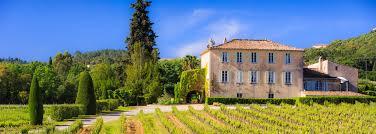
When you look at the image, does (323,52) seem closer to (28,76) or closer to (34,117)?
(28,76)

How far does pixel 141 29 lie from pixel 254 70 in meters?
14.9

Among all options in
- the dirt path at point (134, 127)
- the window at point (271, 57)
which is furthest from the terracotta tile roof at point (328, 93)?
the dirt path at point (134, 127)

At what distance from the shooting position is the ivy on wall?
48406mm

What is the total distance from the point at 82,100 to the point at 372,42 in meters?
71.6

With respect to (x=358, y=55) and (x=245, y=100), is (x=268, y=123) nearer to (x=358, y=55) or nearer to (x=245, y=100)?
(x=245, y=100)

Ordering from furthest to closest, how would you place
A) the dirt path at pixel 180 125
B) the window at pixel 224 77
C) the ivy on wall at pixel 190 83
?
the ivy on wall at pixel 190 83 → the window at pixel 224 77 → the dirt path at pixel 180 125

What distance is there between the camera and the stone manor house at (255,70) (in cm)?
4738

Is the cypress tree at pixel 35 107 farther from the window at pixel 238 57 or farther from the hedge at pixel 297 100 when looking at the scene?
the window at pixel 238 57

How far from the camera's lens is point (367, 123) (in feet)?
79.3

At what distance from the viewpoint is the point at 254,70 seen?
4766 centimetres

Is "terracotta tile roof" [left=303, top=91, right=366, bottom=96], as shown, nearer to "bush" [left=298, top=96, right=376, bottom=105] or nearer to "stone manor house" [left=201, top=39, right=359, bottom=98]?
"stone manor house" [left=201, top=39, right=359, bottom=98]

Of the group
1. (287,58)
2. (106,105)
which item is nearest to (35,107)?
(106,105)

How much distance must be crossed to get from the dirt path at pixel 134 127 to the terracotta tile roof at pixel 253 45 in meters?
19.6

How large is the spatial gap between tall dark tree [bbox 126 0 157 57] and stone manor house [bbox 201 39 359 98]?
1001cm
